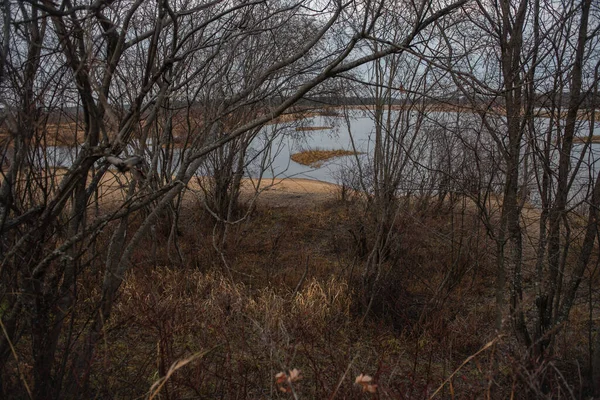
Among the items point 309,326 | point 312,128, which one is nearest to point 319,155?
point 312,128

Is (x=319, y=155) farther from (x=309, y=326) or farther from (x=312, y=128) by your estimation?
(x=309, y=326)

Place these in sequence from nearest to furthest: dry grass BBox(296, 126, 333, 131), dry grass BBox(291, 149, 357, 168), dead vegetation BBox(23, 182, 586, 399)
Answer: dead vegetation BBox(23, 182, 586, 399)
dry grass BBox(296, 126, 333, 131)
dry grass BBox(291, 149, 357, 168)

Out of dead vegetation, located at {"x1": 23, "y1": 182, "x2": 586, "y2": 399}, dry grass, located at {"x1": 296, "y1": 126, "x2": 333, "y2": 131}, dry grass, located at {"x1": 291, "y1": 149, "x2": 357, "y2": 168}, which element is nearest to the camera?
dead vegetation, located at {"x1": 23, "y1": 182, "x2": 586, "y2": 399}

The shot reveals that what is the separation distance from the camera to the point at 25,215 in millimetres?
2146

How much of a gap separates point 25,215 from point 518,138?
10.3 ft

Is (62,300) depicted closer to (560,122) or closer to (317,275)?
(560,122)

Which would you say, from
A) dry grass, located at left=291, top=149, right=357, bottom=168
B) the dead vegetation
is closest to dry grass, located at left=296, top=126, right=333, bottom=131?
dry grass, located at left=291, top=149, right=357, bottom=168

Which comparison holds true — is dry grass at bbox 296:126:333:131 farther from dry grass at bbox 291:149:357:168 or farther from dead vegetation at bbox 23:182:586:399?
dead vegetation at bbox 23:182:586:399

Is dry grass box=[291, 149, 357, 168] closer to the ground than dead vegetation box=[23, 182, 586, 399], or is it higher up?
higher up

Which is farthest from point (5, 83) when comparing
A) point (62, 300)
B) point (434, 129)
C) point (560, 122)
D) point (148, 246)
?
point (434, 129)

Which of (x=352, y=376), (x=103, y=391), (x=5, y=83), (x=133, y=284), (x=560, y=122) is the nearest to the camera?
(x=5, y=83)

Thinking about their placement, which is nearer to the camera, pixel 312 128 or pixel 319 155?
pixel 312 128

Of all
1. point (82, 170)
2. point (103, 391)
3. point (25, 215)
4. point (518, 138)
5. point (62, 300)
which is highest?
point (518, 138)

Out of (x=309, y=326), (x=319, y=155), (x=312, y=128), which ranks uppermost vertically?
(x=312, y=128)
